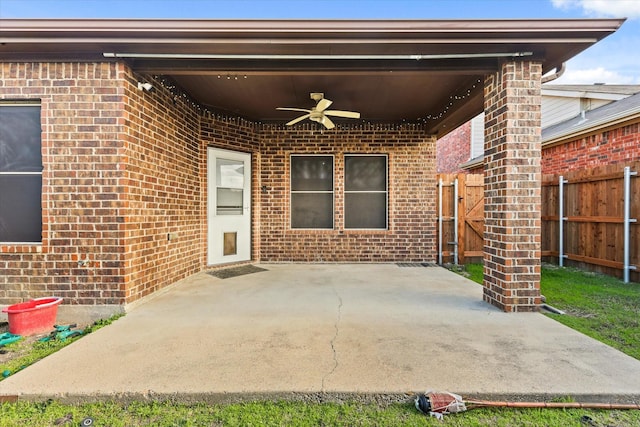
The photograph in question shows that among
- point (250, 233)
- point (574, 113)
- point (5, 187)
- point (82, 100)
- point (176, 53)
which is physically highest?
point (574, 113)

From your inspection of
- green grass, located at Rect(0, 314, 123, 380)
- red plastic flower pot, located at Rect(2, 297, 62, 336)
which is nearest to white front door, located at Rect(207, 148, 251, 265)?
red plastic flower pot, located at Rect(2, 297, 62, 336)

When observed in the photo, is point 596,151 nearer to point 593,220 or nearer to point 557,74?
point 593,220

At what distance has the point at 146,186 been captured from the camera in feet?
12.8

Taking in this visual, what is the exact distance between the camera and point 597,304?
149 inches

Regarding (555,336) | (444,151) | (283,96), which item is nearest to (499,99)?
(555,336)

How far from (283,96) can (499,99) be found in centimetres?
317

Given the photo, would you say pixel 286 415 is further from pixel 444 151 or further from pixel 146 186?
pixel 444 151

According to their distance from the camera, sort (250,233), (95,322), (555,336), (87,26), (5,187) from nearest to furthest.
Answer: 1. (555,336)
2. (87,26)
3. (95,322)
4. (5,187)
5. (250,233)

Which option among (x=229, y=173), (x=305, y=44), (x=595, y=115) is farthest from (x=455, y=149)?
(x=305, y=44)

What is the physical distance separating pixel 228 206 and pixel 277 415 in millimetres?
4881

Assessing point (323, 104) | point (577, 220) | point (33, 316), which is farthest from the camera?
point (577, 220)

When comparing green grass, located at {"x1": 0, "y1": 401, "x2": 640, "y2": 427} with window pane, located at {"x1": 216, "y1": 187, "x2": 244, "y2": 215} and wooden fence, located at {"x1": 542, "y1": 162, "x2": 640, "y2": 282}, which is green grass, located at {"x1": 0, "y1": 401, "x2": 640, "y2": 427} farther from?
wooden fence, located at {"x1": 542, "y1": 162, "x2": 640, "y2": 282}

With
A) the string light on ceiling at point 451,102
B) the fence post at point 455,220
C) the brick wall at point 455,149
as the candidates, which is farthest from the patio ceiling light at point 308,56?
the brick wall at point 455,149

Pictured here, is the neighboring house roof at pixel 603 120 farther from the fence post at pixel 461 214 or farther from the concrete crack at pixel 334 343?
the concrete crack at pixel 334 343
